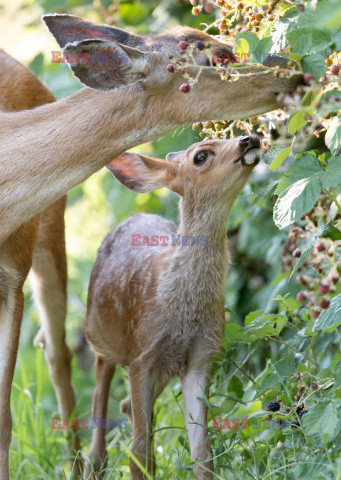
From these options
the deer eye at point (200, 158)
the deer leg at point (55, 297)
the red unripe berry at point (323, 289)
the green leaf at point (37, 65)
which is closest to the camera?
the red unripe berry at point (323, 289)

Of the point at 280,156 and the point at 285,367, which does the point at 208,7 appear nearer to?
the point at 280,156

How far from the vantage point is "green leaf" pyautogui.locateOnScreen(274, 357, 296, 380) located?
385cm

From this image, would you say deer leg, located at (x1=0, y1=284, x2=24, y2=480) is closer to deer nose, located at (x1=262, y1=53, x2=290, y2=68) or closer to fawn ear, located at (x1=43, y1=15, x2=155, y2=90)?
fawn ear, located at (x1=43, y1=15, x2=155, y2=90)

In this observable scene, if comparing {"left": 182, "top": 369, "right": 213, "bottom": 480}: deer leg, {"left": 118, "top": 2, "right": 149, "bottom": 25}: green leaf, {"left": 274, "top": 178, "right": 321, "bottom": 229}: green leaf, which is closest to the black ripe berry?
{"left": 182, "top": 369, "right": 213, "bottom": 480}: deer leg

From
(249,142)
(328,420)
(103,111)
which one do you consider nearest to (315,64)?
(249,142)

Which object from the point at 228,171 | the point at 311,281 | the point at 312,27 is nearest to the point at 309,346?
the point at 311,281

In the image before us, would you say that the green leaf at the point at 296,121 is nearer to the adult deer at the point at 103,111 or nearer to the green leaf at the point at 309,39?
the green leaf at the point at 309,39

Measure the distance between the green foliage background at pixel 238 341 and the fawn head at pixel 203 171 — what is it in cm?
16

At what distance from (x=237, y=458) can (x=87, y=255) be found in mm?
4718

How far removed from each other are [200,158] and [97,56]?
29.7 inches

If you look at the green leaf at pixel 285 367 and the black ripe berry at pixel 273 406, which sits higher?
the green leaf at pixel 285 367

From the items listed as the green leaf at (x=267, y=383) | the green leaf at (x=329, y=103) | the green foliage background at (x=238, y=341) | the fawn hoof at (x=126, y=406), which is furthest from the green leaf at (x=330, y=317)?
the fawn hoof at (x=126, y=406)

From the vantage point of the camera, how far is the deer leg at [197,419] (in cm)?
400

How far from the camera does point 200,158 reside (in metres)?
4.29
